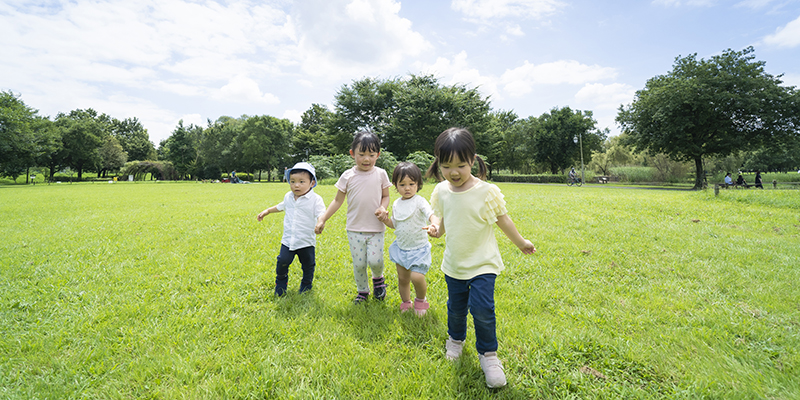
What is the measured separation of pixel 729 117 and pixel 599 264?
111 feet

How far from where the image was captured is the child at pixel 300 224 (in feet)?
12.1

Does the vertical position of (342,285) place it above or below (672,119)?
below

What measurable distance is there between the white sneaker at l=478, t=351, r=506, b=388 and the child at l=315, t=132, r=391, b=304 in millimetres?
1508

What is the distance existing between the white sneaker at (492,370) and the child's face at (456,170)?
1246 mm

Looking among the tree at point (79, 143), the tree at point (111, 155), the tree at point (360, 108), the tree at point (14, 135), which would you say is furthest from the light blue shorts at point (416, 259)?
the tree at point (111, 155)

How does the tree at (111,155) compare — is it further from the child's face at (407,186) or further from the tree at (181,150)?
the child's face at (407,186)

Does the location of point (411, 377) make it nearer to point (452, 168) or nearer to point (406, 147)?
point (452, 168)

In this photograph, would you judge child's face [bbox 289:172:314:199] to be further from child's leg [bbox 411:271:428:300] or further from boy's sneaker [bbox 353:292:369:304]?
child's leg [bbox 411:271:428:300]

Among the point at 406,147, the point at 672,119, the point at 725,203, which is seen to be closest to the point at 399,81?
the point at 406,147

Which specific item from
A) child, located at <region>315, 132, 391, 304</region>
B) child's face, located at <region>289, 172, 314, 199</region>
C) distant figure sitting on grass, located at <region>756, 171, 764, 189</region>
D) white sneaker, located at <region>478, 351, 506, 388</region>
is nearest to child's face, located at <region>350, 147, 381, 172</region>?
child, located at <region>315, 132, 391, 304</region>

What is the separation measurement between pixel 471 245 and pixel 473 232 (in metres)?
0.10

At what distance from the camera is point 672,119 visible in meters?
28.6

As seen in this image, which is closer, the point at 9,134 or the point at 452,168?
the point at 452,168

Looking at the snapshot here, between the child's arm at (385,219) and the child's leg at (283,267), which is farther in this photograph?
the child's leg at (283,267)
